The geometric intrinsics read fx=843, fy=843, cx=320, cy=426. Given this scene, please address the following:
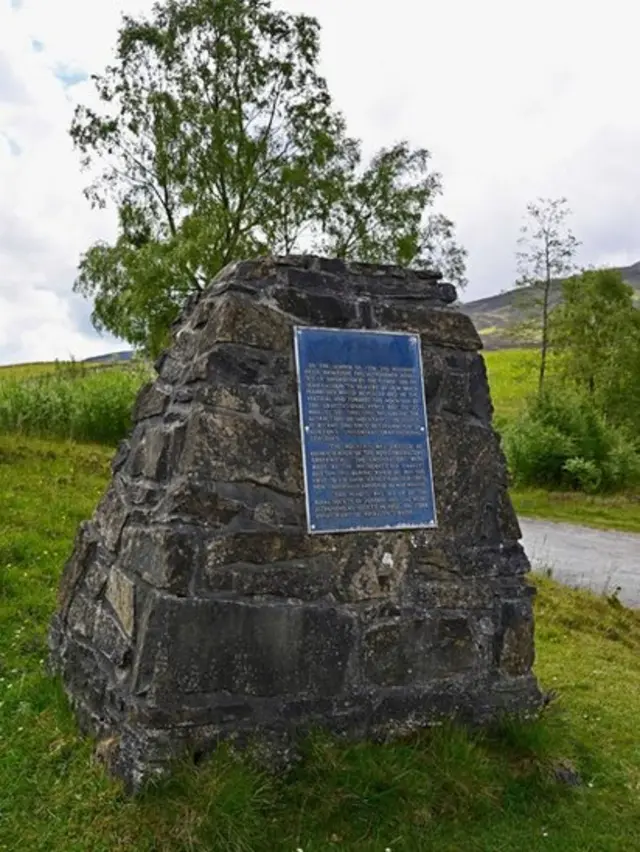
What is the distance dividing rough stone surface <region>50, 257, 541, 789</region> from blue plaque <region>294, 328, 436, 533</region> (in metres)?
0.08

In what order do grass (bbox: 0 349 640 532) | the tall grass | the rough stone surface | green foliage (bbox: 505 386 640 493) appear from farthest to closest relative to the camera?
green foliage (bbox: 505 386 640 493) → grass (bbox: 0 349 640 532) → the tall grass → the rough stone surface

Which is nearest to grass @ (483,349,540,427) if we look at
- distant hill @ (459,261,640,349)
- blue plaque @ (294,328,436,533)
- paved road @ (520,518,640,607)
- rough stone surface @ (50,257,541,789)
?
distant hill @ (459,261,640,349)

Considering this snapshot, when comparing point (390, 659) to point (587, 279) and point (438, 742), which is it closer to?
point (438, 742)

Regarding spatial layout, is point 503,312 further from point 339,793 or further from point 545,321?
point 339,793

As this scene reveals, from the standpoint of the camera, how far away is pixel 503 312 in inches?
6668

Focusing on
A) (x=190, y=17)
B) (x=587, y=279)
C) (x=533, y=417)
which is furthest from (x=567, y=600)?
(x=587, y=279)

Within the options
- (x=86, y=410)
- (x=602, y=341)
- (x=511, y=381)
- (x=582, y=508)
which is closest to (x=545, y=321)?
(x=602, y=341)

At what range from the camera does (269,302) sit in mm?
4633

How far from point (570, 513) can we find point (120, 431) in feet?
39.1

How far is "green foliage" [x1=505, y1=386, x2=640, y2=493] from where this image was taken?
2636 cm

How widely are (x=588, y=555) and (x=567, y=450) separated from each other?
1140 cm

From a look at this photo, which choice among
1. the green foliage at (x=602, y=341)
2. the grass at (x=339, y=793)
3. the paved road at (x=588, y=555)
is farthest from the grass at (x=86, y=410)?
the green foliage at (x=602, y=341)

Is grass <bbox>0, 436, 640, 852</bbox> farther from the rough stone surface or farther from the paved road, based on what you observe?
the paved road

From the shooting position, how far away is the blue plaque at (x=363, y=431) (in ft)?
15.1
